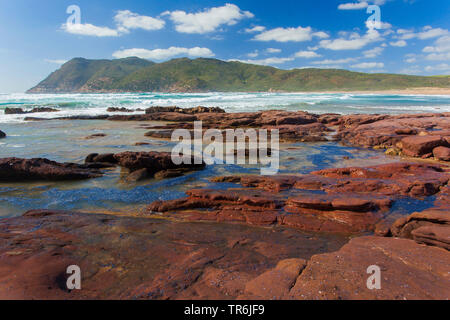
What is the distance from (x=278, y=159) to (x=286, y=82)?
141m

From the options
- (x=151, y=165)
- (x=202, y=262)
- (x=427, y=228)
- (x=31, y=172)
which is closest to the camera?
(x=202, y=262)

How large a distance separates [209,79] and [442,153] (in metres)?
148

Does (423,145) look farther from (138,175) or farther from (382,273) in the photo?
(138,175)

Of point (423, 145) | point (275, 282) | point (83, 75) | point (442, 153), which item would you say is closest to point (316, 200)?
point (275, 282)

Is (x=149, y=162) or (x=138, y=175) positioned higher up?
(x=149, y=162)

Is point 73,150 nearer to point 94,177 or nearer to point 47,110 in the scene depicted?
point 94,177

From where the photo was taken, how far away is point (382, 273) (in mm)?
2764

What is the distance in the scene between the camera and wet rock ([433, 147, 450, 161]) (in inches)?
362

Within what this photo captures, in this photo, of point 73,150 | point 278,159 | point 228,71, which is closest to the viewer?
point 278,159

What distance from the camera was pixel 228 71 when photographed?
168 meters

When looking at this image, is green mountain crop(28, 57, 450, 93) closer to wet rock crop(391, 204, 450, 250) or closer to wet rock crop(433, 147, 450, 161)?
wet rock crop(433, 147, 450, 161)

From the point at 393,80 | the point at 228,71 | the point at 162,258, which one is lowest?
the point at 162,258
